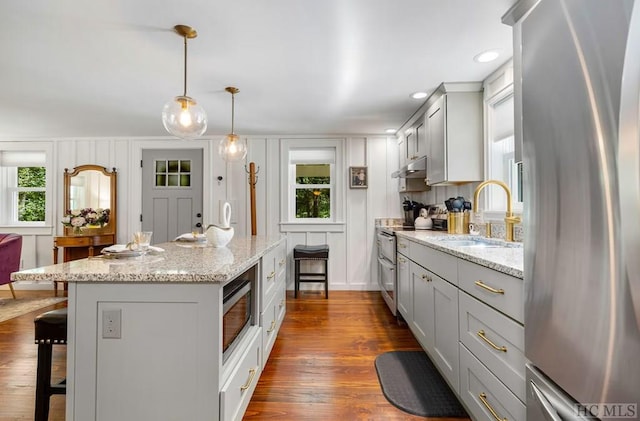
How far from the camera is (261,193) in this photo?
436 cm

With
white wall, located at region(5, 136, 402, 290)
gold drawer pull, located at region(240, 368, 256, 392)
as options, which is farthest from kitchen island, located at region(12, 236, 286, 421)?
white wall, located at region(5, 136, 402, 290)

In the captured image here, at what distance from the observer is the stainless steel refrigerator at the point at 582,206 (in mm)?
533

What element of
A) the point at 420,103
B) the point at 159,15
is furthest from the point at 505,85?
the point at 159,15

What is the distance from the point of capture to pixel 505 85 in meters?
2.22

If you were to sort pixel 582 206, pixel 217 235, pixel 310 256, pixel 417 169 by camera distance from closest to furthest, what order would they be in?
pixel 582 206
pixel 217 235
pixel 417 169
pixel 310 256

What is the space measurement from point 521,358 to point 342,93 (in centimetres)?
248

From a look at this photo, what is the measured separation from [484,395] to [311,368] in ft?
3.85

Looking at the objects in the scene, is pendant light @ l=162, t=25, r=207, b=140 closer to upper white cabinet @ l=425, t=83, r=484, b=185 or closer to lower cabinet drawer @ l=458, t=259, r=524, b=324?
lower cabinet drawer @ l=458, t=259, r=524, b=324

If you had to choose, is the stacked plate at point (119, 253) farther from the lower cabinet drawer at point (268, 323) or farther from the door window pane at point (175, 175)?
the door window pane at point (175, 175)

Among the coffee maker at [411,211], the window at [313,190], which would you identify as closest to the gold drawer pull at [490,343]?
the coffee maker at [411,211]

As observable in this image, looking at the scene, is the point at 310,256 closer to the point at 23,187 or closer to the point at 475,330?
the point at 475,330

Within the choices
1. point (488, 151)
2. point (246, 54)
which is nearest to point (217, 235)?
point (246, 54)

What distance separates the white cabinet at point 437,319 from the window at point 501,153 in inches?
36.0

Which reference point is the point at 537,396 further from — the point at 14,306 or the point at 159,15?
the point at 14,306
